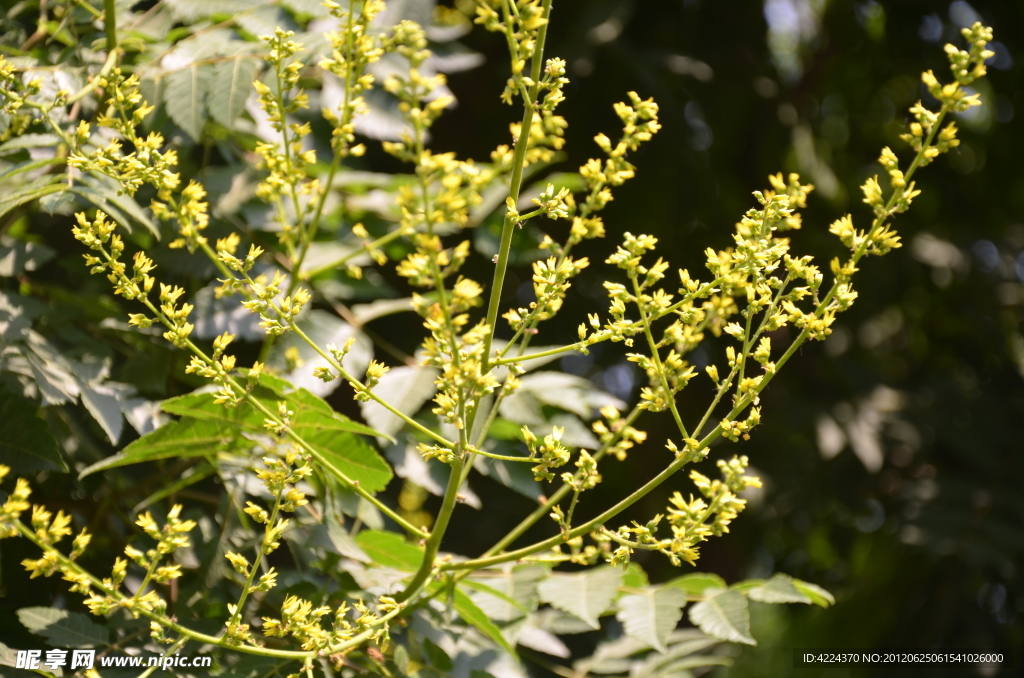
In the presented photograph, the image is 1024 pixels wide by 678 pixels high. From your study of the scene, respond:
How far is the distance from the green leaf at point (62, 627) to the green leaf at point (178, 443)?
8.9 inches

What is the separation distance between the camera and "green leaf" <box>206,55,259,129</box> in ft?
5.09

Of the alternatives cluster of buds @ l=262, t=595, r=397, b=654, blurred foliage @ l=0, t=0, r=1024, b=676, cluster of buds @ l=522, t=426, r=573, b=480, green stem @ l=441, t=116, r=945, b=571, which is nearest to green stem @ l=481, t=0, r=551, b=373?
cluster of buds @ l=522, t=426, r=573, b=480

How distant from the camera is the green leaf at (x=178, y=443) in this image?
47.7 inches

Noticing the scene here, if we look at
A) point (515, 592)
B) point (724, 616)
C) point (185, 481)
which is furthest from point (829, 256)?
point (185, 481)

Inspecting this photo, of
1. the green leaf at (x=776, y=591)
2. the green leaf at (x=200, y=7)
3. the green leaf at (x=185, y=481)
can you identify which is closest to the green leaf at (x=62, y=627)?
the green leaf at (x=185, y=481)

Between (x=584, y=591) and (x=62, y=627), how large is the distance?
0.90 metres

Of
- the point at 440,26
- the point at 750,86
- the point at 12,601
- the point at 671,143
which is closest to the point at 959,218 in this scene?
the point at 750,86

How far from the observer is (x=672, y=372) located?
1.12 m

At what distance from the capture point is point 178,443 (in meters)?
1.27

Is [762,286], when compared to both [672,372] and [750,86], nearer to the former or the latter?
[672,372]

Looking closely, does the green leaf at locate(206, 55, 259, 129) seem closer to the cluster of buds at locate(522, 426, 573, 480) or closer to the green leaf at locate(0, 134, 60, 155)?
the green leaf at locate(0, 134, 60, 155)

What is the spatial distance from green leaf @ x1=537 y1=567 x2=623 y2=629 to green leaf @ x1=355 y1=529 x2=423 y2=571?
0.86ft

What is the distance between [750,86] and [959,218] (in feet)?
4.45

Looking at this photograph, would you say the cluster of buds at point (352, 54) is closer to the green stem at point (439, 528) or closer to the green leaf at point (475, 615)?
the green stem at point (439, 528)
